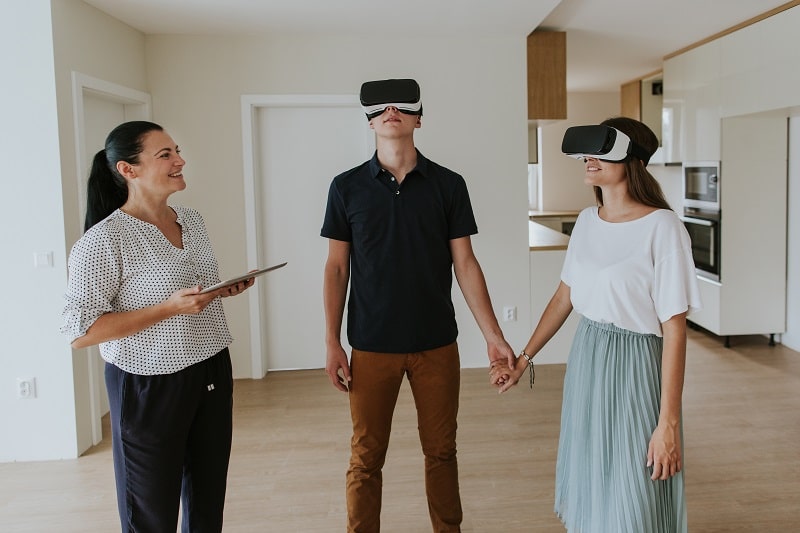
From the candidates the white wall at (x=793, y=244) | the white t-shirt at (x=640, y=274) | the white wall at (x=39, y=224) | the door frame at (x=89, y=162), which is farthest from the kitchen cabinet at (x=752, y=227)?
the white wall at (x=39, y=224)

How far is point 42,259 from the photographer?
11.5 ft

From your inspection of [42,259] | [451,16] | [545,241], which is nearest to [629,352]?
[42,259]

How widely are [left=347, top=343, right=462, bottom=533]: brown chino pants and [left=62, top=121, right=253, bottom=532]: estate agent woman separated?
504 millimetres

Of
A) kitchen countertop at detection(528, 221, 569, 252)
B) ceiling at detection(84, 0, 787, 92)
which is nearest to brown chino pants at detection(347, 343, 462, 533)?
ceiling at detection(84, 0, 787, 92)

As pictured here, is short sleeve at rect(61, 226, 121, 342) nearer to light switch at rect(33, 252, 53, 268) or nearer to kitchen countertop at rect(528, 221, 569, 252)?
light switch at rect(33, 252, 53, 268)

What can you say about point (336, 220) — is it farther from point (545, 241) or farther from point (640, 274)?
point (545, 241)

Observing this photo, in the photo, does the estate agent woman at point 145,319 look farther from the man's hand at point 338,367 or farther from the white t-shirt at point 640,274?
the white t-shirt at point 640,274

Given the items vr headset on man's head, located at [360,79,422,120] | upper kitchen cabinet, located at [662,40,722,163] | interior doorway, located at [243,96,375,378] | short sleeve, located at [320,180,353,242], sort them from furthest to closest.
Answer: upper kitchen cabinet, located at [662,40,722,163], interior doorway, located at [243,96,375,378], short sleeve, located at [320,180,353,242], vr headset on man's head, located at [360,79,422,120]

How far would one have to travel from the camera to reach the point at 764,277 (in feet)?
17.9

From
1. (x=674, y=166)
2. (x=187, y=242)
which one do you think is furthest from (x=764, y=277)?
(x=187, y=242)

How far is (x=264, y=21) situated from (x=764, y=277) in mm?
4272

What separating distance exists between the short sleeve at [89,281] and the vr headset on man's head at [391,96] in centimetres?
87

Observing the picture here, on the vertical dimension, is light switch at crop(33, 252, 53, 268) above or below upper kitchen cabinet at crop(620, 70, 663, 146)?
below

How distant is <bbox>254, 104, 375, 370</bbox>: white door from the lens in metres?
5.05
